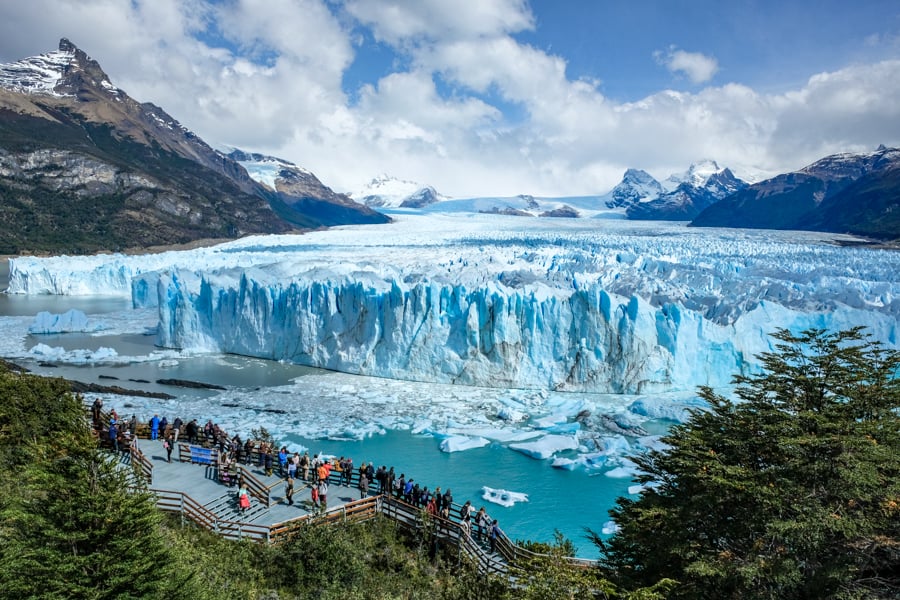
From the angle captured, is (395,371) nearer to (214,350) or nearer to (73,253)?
(214,350)

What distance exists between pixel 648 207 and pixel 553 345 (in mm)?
104423

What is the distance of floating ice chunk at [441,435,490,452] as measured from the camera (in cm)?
1366

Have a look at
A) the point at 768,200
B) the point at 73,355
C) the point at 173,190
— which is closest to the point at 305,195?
the point at 173,190

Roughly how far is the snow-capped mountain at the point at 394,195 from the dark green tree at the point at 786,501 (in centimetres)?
14222

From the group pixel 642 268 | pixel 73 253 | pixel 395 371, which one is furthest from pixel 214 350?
pixel 73 253

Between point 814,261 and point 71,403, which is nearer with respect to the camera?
point 71,403

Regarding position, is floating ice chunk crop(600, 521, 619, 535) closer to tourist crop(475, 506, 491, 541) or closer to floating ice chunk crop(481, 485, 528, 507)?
floating ice chunk crop(481, 485, 528, 507)

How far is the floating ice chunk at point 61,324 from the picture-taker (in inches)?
997

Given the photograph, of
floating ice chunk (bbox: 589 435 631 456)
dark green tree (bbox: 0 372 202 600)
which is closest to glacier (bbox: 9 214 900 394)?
floating ice chunk (bbox: 589 435 631 456)

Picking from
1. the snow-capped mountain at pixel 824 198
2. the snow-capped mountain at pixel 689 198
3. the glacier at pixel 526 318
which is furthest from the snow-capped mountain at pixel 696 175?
the glacier at pixel 526 318

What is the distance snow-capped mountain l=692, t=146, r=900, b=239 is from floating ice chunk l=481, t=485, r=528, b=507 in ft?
222

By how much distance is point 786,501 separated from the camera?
552cm

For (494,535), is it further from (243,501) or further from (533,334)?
(533,334)

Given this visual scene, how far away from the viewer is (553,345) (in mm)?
18688
